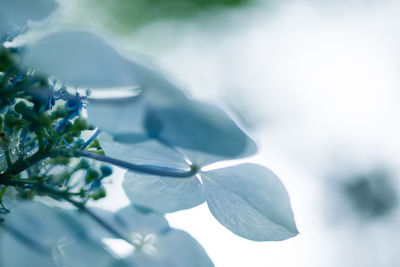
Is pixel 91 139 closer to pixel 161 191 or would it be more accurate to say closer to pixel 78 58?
pixel 161 191

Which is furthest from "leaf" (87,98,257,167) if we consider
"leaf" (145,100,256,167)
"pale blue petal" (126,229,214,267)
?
→ "pale blue petal" (126,229,214,267)

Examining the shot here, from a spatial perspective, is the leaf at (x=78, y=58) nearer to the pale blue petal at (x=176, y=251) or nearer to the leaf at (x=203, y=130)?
the leaf at (x=203, y=130)

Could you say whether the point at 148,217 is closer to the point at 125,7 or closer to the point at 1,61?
the point at 1,61

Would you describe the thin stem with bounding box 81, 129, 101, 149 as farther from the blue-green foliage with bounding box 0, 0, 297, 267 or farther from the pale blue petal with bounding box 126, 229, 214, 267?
the pale blue petal with bounding box 126, 229, 214, 267

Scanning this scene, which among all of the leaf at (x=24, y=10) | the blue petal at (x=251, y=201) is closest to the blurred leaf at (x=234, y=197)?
the blue petal at (x=251, y=201)

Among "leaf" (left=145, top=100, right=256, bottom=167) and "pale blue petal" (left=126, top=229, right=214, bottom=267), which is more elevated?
"leaf" (left=145, top=100, right=256, bottom=167)

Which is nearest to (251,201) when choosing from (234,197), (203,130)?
(234,197)

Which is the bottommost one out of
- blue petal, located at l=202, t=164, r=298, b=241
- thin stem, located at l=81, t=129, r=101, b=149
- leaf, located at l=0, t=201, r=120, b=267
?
leaf, located at l=0, t=201, r=120, b=267
